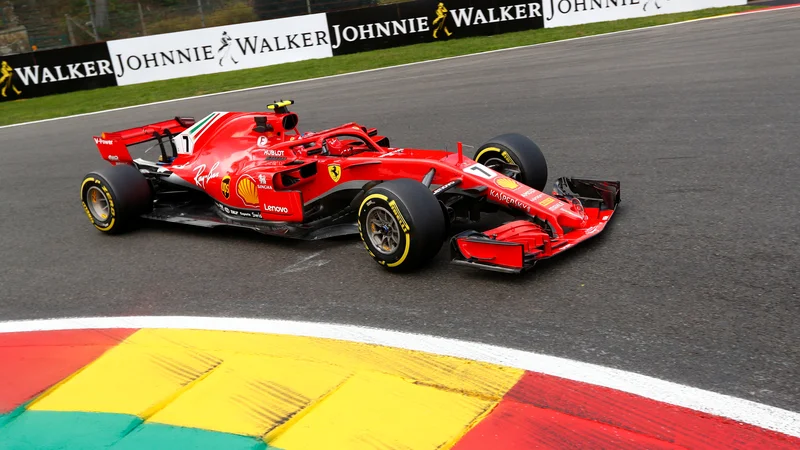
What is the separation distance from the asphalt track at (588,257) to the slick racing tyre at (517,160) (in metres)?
0.81

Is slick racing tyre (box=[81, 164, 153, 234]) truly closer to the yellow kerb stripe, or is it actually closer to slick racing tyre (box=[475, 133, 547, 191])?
the yellow kerb stripe

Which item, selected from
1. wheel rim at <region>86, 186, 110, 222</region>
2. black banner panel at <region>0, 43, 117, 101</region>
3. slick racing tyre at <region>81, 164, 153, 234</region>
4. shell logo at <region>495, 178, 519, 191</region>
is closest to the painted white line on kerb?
shell logo at <region>495, 178, 519, 191</region>

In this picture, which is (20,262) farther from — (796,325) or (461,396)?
(796,325)

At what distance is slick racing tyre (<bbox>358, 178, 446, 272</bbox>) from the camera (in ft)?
17.2

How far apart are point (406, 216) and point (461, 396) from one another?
1.77 meters

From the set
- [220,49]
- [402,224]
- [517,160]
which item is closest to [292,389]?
[402,224]

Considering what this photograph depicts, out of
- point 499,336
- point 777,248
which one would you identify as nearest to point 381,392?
point 499,336

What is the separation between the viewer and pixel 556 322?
4426mm

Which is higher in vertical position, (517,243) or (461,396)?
(517,243)

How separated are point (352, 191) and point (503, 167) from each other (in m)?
1.38

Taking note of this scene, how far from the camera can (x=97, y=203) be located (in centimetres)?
753

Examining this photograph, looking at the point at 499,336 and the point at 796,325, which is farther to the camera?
the point at 499,336

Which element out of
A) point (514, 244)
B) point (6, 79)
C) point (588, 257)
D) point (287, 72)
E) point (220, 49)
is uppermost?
point (220, 49)

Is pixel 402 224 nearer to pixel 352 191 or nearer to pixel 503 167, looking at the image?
pixel 352 191
